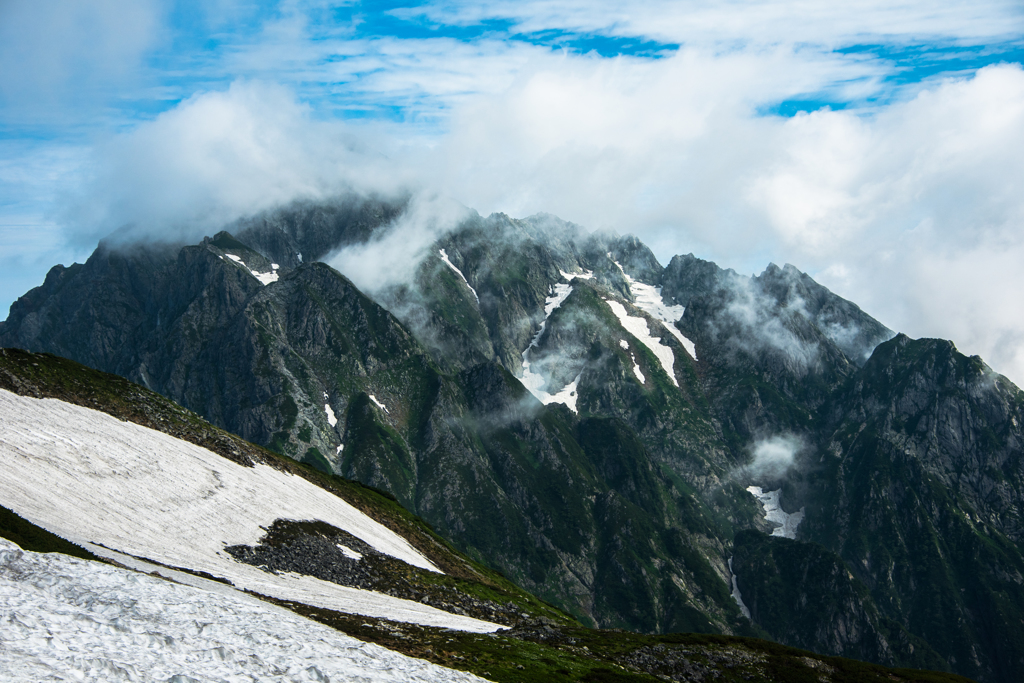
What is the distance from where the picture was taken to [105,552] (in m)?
64.2

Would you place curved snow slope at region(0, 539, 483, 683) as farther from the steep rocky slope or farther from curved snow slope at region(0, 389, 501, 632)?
curved snow slope at region(0, 389, 501, 632)

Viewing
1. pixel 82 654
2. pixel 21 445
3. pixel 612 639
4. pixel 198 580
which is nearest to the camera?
pixel 82 654

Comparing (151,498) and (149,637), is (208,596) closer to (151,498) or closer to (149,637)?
(149,637)

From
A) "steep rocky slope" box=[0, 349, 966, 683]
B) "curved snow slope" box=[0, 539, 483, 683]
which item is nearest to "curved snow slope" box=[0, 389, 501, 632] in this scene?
"steep rocky slope" box=[0, 349, 966, 683]

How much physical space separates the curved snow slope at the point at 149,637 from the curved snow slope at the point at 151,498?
29169 millimetres

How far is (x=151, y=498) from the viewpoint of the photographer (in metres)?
85.9

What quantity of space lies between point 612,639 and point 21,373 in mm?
93823

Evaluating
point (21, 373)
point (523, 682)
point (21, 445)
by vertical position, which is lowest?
point (523, 682)

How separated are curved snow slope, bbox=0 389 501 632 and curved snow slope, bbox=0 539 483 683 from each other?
95.7 ft

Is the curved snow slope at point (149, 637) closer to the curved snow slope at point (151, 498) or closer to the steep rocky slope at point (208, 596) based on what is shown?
the steep rocky slope at point (208, 596)

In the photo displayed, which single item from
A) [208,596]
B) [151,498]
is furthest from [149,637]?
[151,498]

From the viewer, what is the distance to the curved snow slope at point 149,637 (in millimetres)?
29812

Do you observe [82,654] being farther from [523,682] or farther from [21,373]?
[21,373]

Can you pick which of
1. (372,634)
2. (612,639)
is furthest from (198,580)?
(612,639)
